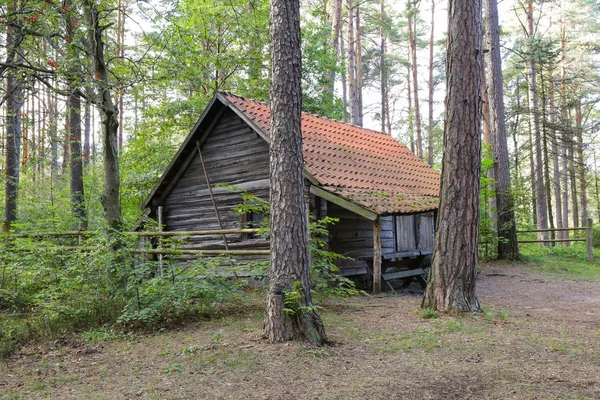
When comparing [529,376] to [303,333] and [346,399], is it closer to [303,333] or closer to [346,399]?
[346,399]

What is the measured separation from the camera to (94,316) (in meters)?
8.02

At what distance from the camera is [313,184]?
1148 centimetres

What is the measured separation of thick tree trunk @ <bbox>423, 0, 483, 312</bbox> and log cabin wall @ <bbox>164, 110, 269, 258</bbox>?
19.4ft

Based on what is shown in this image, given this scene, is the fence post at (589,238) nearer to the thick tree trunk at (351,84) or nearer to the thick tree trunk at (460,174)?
the thick tree trunk at (351,84)

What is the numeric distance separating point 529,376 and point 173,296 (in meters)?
5.44

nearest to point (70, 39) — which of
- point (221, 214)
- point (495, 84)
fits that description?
point (221, 214)

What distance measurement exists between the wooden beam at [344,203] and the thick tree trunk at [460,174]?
250 centimetres

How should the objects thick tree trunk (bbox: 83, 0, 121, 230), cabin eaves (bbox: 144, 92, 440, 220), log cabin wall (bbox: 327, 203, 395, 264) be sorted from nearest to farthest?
thick tree trunk (bbox: 83, 0, 121, 230) < cabin eaves (bbox: 144, 92, 440, 220) < log cabin wall (bbox: 327, 203, 395, 264)

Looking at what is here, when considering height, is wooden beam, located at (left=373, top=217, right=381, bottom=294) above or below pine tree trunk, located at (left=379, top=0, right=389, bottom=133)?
below

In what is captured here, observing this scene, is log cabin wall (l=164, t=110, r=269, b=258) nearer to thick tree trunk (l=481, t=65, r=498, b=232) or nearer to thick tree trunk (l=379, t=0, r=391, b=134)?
thick tree trunk (l=481, t=65, r=498, b=232)

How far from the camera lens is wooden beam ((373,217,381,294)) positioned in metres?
11.2

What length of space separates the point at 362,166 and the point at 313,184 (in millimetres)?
3071

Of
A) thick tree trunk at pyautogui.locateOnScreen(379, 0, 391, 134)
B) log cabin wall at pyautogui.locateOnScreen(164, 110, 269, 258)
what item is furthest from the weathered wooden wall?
thick tree trunk at pyautogui.locateOnScreen(379, 0, 391, 134)

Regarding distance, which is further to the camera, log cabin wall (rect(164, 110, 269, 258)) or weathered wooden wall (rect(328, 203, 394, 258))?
log cabin wall (rect(164, 110, 269, 258))
